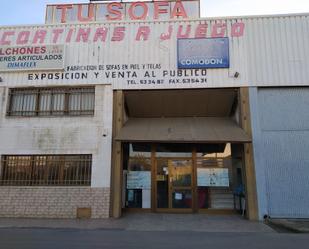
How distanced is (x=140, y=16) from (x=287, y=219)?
1061 centimetres

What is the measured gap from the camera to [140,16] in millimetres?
14406

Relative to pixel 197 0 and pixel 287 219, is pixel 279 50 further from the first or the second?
pixel 287 219

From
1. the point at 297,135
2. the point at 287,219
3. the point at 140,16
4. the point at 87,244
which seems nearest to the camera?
the point at 87,244

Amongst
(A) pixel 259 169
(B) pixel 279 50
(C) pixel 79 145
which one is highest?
(B) pixel 279 50

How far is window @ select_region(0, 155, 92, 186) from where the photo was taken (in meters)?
12.3

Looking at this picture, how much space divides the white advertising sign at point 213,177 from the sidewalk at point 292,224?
248 cm

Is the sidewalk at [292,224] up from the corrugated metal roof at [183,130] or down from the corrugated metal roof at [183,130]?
down

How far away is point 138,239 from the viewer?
805 cm

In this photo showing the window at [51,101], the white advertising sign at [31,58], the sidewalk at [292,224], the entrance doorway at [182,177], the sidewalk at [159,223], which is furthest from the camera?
the white advertising sign at [31,58]

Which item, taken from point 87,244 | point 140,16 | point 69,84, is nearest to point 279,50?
point 140,16

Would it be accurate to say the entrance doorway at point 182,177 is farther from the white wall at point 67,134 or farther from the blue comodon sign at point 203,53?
the blue comodon sign at point 203,53

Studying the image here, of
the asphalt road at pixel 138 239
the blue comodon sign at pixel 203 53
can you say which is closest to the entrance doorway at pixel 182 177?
the blue comodon sign at pixel 203 53

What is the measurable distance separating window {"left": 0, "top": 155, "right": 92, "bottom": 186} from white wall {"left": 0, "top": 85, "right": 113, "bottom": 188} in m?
0.27

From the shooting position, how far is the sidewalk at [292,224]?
9.16 m
